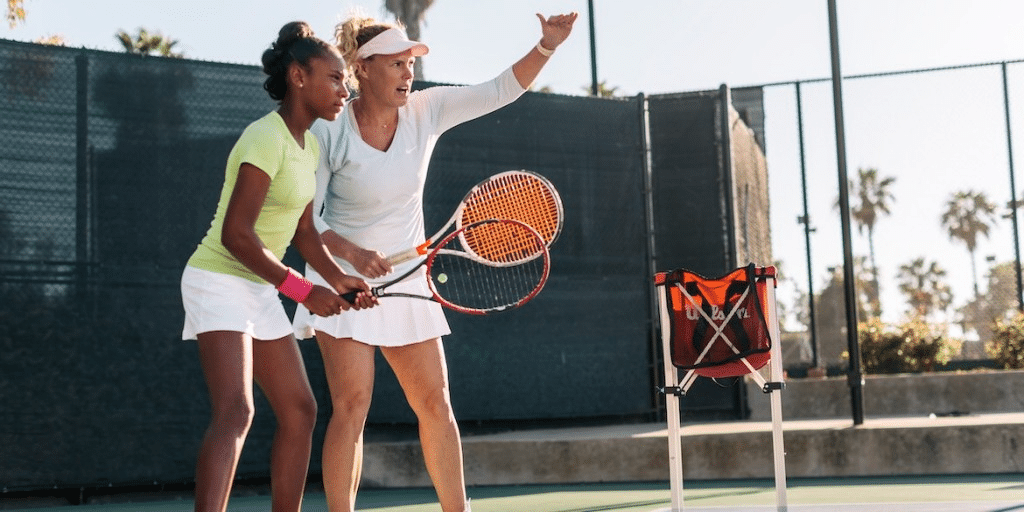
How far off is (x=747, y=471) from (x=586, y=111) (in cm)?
258

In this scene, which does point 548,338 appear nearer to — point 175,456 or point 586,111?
point 586,111

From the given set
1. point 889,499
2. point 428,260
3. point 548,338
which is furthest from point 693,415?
point 428,260

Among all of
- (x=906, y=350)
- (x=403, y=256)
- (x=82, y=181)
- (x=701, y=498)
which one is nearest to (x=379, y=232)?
(x=403, y=256)

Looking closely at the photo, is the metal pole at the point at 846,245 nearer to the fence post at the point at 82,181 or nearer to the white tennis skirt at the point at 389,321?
the white tennis skirt at the point at 389,321

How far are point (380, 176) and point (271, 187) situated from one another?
1.50 ft

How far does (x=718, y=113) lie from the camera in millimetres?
8938

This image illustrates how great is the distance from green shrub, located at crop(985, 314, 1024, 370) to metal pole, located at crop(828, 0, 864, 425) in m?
3.19

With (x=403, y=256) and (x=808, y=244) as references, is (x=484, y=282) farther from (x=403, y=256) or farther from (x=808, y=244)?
(x=403, y=256)

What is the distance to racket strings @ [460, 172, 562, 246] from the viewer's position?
4.30 m

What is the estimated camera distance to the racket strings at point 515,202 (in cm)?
430

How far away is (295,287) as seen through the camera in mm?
3434

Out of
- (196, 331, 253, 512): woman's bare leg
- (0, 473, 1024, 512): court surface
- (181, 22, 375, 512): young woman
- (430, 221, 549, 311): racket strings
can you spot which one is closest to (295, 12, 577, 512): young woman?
(181, 22, 375, 512): young woman

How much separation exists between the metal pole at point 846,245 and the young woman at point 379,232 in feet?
12.7

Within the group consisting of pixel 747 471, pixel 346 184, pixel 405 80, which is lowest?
pixel 747 471
